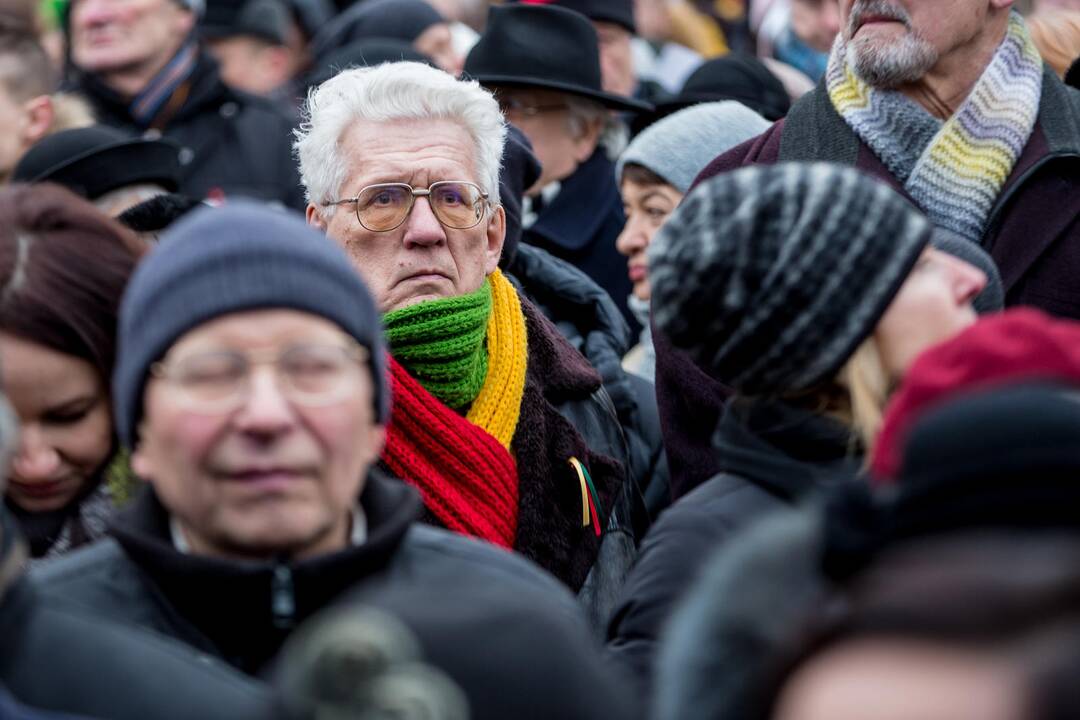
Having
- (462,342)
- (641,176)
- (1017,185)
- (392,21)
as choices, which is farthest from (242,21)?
(1017,185)

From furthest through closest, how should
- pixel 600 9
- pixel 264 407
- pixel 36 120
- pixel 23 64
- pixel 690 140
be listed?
pixel 600 9 < pixel 23 64 < pixel 36 120 < pixel 690 140 < pixel 264 407

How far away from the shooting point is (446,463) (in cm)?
389

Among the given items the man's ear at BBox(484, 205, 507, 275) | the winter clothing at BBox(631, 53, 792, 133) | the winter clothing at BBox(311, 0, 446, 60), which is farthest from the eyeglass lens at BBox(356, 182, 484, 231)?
the winter clothing at BBox(311, 0, 446, 60)

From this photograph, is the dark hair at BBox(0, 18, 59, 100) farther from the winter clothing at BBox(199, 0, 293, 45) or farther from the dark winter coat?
the winter clothing at BBox(199, 0, 293, 45)

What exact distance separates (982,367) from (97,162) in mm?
3325

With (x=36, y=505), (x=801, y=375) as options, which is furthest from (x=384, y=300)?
(x=801, y=375)

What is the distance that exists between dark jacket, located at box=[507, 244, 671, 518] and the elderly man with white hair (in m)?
0.23

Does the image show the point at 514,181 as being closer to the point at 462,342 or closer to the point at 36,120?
the point at 462,342

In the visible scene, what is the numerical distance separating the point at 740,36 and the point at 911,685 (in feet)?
37.0

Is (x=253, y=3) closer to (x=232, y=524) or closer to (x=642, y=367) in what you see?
(x=642, y=367)

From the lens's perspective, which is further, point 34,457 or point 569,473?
point 569,473

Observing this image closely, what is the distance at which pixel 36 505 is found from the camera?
3.16 meters

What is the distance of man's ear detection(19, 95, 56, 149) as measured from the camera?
232 inches

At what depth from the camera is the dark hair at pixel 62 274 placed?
307 cm
